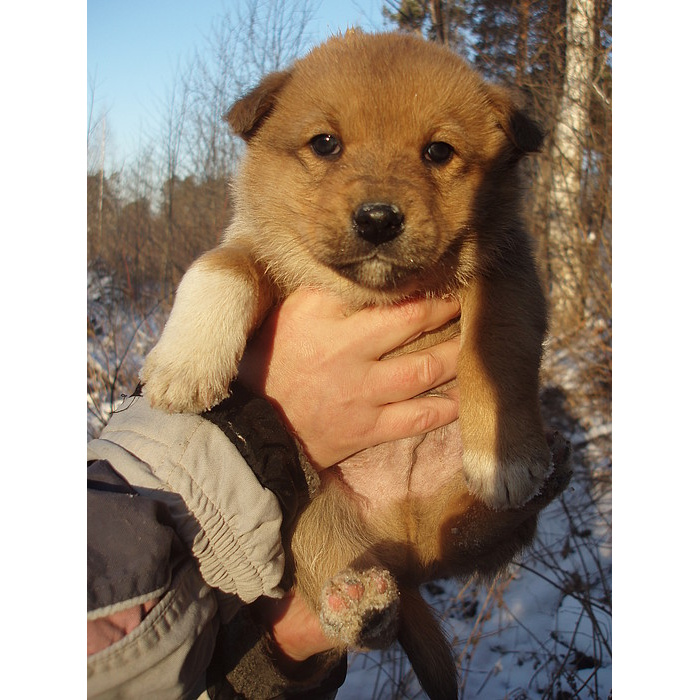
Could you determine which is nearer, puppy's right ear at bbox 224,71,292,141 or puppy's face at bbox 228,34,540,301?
puppy's face at bbox 228,34,540,301

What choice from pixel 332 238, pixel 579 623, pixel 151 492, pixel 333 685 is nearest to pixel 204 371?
pixel 151 492

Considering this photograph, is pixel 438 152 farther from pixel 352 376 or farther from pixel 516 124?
pixel 352 376

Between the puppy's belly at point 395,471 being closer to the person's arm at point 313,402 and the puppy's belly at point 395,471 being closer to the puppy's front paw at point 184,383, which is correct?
the person's arm at point 313,402

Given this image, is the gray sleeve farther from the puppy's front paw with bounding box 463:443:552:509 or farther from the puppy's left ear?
the puppy's left ear

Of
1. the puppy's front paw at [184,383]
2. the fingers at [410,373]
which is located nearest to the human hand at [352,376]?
the fingers at [410,373]

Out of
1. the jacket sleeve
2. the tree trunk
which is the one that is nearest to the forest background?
the tree trunk

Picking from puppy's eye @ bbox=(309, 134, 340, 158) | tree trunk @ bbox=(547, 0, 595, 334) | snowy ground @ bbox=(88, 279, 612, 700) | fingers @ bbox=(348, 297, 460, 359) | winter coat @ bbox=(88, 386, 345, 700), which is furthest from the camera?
snowy ground @ bbox=(88, 279, 612, 700)
